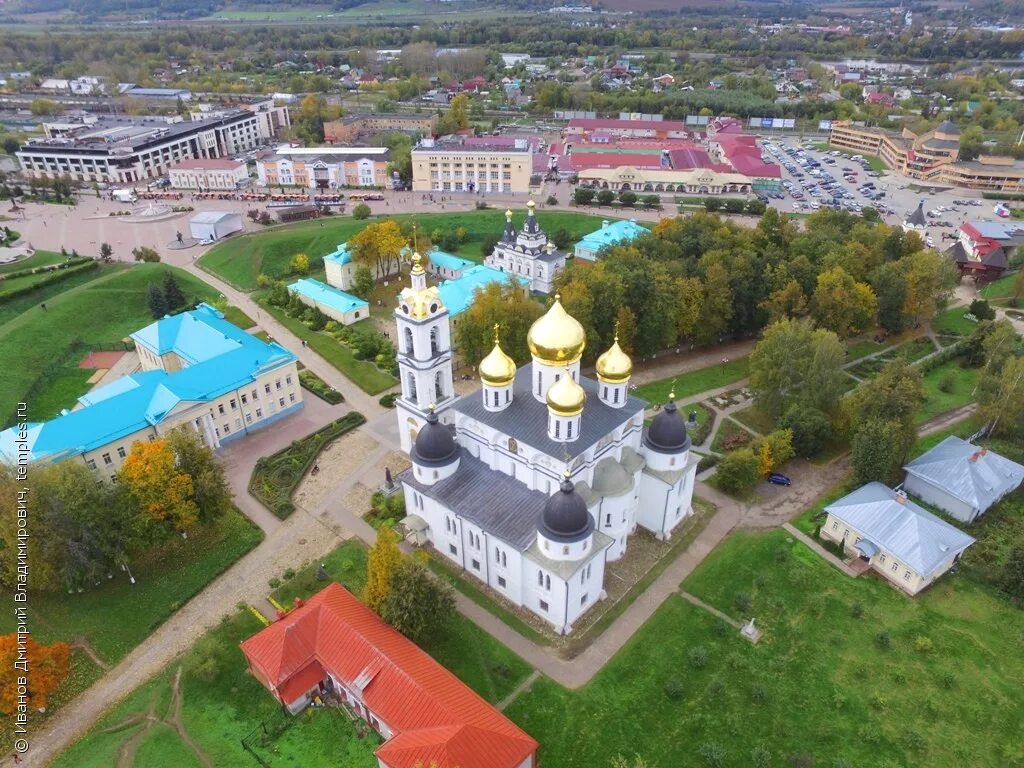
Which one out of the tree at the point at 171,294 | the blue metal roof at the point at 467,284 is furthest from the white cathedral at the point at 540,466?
the tree at the point at 171,294

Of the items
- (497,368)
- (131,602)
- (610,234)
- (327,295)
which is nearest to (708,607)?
(497,368)

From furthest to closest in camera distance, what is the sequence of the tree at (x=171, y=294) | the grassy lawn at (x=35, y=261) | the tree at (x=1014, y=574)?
the grassy lawn at (x=35, y=261) → the tree at (x=171, y=294) → the tree at (x=1014, y=574)

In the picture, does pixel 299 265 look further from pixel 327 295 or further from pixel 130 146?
pixel 130 146

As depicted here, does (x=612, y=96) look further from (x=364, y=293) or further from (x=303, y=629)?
(x=303, y=629)

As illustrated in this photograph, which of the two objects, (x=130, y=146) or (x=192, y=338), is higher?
(x=192, y=338)

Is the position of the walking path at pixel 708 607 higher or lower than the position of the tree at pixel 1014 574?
lower

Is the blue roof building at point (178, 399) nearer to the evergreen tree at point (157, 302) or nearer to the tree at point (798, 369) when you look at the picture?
the evergreen tree at point (157, 302)
